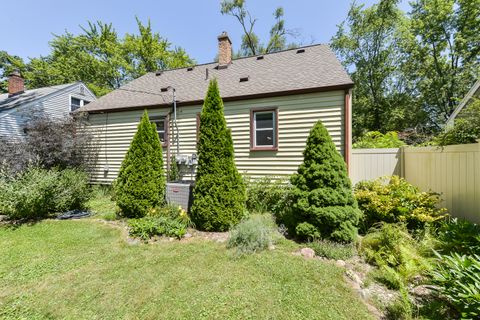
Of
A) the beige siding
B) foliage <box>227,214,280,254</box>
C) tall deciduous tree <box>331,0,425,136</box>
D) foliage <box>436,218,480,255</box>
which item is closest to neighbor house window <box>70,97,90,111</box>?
the beige siding

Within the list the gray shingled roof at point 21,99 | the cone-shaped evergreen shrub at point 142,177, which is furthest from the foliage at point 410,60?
the gray shingled roof at point 21,99

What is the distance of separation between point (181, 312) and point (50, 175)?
6141 mm

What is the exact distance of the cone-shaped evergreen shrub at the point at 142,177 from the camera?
5734 millimetres

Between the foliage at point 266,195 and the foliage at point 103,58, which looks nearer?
the foliage at point 266,195

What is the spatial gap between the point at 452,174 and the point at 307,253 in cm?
356

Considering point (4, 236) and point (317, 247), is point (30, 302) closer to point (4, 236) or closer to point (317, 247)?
point (4, 236)

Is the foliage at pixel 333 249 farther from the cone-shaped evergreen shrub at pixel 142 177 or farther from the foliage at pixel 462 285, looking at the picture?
the cone-shaped evergreen shrub at pixel 142 177

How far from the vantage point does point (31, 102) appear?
12.3 m

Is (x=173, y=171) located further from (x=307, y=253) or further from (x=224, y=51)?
(x=224, y=51)

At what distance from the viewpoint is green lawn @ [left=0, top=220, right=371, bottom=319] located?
260 cm

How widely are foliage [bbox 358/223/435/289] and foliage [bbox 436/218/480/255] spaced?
0.24 meters

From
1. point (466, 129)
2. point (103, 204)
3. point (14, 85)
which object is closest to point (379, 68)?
point (466, 129)

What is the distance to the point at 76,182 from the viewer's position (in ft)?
21.4

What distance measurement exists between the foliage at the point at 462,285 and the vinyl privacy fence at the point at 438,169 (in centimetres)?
205
